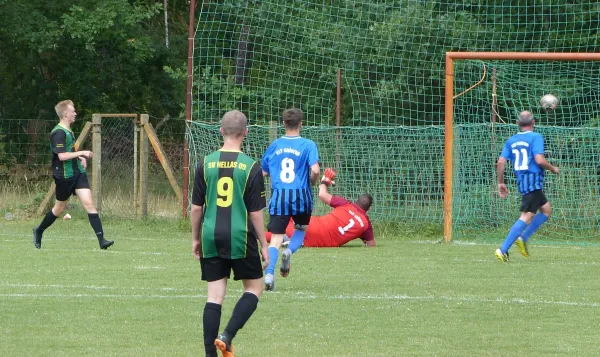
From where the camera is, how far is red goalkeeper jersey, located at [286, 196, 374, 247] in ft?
48.9

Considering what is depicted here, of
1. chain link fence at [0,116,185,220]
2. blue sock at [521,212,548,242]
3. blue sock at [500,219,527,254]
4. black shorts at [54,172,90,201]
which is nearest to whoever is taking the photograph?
blue sock at [500,219,527,254]

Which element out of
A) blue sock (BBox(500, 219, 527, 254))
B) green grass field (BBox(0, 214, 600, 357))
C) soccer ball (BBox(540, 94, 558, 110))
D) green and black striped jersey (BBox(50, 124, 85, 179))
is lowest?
green grass field (BBox(0, 214, 600, 357))

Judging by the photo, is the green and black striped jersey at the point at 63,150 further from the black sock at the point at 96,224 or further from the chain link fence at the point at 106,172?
the chain link fence at the point at 106,172

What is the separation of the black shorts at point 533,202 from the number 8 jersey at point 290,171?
3750 mm

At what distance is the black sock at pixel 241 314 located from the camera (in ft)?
21.5

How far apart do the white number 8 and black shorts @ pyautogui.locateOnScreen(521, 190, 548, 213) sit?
153 inches

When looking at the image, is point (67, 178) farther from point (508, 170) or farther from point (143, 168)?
point (508, 170)

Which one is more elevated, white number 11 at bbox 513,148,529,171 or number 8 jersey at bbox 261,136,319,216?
white number 11 at bbox 513,148,529,171

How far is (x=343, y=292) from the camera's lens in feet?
32.4

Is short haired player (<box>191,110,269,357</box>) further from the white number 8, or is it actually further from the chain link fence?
the chain link fence

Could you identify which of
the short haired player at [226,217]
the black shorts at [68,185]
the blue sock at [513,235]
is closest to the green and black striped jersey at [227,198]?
the short haired player at [226,217]

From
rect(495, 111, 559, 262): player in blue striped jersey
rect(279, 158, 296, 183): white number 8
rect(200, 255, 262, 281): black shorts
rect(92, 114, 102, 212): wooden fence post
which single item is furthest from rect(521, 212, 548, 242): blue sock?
rect(92, 114, 102, 212): wooden fence post

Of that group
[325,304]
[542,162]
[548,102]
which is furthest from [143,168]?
[325,304]

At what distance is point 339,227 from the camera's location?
1500cm
